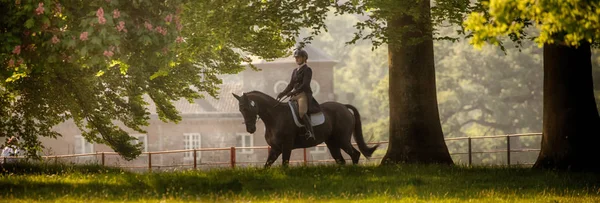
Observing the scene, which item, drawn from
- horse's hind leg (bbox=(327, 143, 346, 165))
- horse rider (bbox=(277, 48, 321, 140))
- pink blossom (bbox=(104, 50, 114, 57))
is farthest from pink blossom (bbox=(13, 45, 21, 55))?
horse's hind leg (bbox=(327, 143, 346, 165))

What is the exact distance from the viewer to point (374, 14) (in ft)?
65.8

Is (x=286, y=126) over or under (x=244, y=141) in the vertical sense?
over

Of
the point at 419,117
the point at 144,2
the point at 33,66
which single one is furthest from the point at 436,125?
the point at 33,66

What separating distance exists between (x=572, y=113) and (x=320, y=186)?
6.60 m

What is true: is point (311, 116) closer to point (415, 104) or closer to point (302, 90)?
point (302, 90)

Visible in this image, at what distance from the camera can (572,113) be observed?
A: 19.1 m

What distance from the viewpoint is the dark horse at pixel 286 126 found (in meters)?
18.9

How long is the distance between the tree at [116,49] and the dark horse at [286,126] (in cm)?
183

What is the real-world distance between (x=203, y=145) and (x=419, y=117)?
46.8m

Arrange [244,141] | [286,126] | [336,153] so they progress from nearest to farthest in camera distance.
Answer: [286,126], [336,153], [244,141]

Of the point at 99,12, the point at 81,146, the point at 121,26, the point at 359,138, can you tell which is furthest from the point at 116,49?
the point at 81,146

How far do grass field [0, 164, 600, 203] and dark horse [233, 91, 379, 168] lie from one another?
1.85m

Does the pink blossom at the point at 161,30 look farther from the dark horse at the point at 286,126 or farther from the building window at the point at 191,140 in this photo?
the building window at the point at 191,140

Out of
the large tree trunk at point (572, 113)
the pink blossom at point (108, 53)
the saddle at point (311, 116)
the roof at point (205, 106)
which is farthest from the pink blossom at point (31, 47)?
the roof at point (205, 106)
